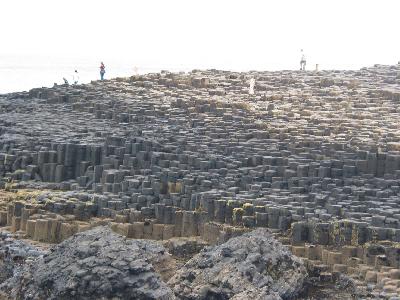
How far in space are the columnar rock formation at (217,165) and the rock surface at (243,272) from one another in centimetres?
168

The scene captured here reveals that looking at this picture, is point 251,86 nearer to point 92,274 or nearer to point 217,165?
point 217,165

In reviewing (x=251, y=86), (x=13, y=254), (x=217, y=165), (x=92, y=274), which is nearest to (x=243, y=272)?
(x=92, y=274)

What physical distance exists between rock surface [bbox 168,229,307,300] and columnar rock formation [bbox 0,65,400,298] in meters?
1.68

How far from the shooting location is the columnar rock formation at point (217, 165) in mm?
24812

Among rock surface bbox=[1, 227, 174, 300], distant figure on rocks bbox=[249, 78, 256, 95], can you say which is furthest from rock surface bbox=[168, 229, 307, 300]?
distant figure on rocks bbox=[249, 78, 256, 95]

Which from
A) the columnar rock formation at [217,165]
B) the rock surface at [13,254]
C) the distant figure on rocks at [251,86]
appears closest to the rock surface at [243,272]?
the columnar rock formation at [217,165]

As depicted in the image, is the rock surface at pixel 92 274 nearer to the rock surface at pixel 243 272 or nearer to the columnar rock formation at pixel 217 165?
the rock surface at pixel 243 272

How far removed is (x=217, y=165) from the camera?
93.0ft

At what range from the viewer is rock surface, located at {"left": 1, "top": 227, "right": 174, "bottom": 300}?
1955 cm

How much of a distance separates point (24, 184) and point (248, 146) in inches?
230

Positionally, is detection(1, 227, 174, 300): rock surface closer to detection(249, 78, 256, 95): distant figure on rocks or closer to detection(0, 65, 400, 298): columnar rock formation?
detection(0, 65, 400, 298): columnar rock formation

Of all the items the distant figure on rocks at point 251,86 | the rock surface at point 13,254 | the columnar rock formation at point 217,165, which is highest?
the distant figure on rocks at point 251,86

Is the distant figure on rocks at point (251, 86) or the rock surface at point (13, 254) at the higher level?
the distant figure on rocks at point (251, 86)

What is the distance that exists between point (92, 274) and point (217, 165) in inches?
356
